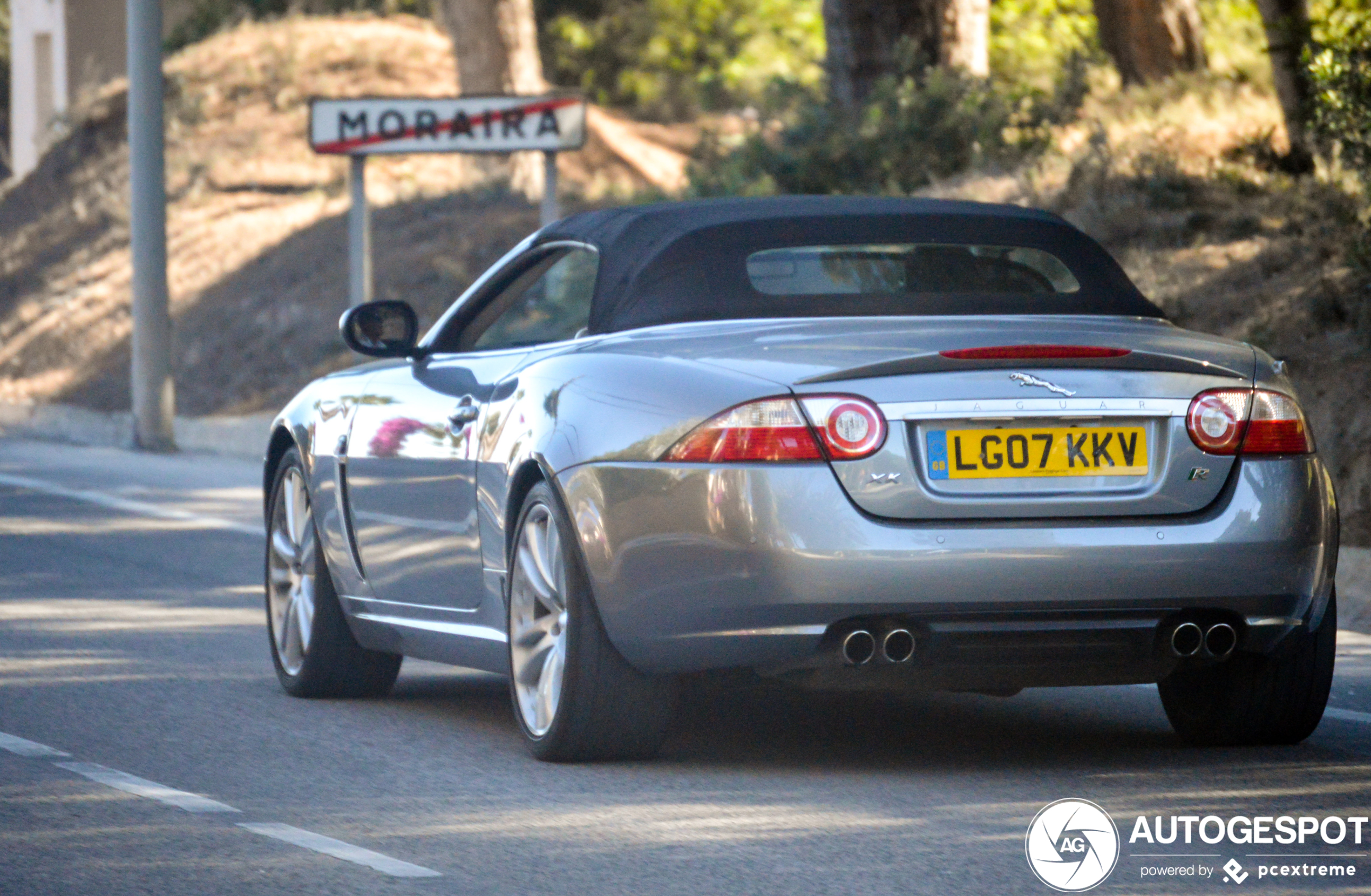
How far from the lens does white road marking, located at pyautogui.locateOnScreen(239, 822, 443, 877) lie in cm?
518

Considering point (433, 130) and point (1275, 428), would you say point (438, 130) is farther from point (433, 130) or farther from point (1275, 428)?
point (1275, 428)

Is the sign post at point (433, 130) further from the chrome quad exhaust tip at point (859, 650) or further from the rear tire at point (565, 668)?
the chrome quad exhaust tip at point (859, 650)

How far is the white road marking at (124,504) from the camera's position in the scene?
45.4 feet

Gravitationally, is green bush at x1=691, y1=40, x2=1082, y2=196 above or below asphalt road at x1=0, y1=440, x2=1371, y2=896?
above

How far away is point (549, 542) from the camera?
20.9 ft

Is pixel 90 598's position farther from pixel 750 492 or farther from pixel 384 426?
pixel 750 492

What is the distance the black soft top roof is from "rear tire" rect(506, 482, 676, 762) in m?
0.63

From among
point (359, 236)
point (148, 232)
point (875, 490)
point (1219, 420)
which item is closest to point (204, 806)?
point (875, 490)

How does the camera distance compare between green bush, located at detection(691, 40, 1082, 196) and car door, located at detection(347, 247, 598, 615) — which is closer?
car door, located at detection(347, 247, 598, 615)

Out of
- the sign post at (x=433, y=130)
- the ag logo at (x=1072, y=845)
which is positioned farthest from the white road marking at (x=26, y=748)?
the sign post at (x=433, y=130)

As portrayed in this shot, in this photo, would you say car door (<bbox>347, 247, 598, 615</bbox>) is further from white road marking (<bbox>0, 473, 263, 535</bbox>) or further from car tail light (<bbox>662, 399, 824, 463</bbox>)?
white road marking (<bbox>0, 473, 263, 535</bbox>)

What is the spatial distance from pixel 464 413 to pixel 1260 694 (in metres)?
2.27

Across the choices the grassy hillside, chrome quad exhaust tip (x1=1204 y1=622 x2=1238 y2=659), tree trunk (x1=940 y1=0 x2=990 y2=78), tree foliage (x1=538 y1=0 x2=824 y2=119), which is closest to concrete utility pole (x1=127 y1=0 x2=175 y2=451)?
the grassy hillside

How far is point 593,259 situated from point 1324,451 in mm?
5608
